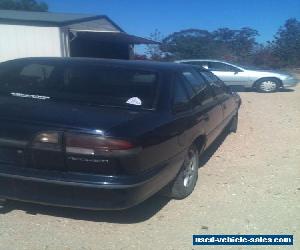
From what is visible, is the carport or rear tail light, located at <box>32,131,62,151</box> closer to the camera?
rear tail light, located at <box>32,131,62,151</box>

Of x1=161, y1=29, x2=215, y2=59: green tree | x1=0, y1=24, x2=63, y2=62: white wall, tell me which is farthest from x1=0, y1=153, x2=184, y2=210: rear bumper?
x1=161, y1=29, x2=215, y2=59: green tree

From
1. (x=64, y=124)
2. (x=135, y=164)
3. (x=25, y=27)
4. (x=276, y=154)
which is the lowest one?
(x=276, y=154)

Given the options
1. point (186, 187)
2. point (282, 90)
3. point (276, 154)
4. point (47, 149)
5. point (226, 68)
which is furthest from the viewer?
point (282, 90)

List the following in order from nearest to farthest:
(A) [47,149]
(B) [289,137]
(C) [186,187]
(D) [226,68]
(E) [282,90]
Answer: (A) [47,149]
(C) [186,187]
(B) [289,137]
(D) [226,68]
(E) [282,90]

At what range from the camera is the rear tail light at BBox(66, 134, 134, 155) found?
336cm

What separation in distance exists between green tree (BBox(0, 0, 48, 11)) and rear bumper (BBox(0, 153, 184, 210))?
175 ft

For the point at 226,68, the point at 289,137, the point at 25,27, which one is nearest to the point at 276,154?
the point at 289,137

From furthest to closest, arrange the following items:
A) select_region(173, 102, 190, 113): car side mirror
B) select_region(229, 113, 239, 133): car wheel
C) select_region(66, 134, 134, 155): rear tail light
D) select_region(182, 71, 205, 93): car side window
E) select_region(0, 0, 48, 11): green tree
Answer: select_region(0, 0, 48, 11): green tree, select_region(229, 113, 239, 133): car wheel, select_region(182, 71, 205, 93): car side window, select_region(173, 102, 190, 113): car side mirror, select_region(66, 134, 134, 155): rear tail light

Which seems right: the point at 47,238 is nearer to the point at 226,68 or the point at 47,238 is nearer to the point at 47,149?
the point at 47,149

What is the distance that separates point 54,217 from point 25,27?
14946 mm

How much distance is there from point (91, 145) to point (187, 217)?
1.49m

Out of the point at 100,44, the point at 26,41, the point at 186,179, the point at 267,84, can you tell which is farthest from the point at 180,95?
the point at 100,44

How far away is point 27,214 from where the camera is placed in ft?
13.7

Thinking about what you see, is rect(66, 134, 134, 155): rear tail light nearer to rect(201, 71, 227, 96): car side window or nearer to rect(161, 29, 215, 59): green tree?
rect(201, 71, 227, 96): car side window
